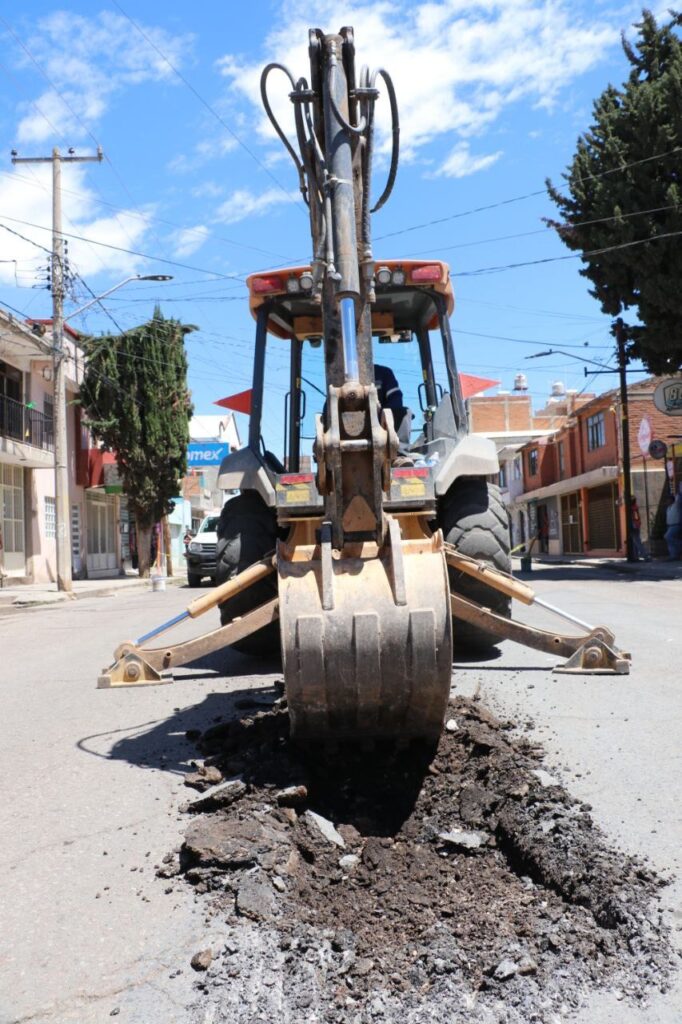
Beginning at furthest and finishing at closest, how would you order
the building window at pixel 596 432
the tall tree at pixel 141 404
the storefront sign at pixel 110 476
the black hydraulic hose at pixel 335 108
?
the building window at pixel 596 432 < the storefront sign at pixel 110 476 < the tall tree at pixel 141 404 < the black hydraulic hose at pixel 335 108

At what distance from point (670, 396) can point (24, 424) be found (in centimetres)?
1845

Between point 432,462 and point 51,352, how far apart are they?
60.6 feet

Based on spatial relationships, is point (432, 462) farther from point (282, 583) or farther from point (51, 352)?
point (51, 352)

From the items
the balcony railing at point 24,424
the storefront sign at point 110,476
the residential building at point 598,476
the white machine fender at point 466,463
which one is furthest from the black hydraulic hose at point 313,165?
the storefront sign at point 110,476

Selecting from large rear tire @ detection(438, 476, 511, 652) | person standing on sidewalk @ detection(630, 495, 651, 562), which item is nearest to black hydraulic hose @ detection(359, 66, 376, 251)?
large rear tire @ detection(438, 476, 511, 652)

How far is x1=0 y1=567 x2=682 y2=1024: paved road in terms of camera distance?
106 inches

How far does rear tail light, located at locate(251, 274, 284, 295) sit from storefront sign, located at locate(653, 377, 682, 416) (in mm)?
19876

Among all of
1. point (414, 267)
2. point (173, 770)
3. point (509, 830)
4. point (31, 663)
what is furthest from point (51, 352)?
point (509, 830)

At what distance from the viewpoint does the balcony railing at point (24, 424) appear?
85.0 ft

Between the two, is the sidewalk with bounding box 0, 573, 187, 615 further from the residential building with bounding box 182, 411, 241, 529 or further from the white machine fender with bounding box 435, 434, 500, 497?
the residential building with bounding box 182, 411, 241, 529

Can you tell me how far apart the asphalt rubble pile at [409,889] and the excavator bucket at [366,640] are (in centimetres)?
32

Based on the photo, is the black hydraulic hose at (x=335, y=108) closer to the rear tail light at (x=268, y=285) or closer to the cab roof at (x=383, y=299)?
the cab roof at (x=383, y=299)

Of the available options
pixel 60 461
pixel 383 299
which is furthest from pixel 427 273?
pixel 60 461

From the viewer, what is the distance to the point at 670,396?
2386 cm
